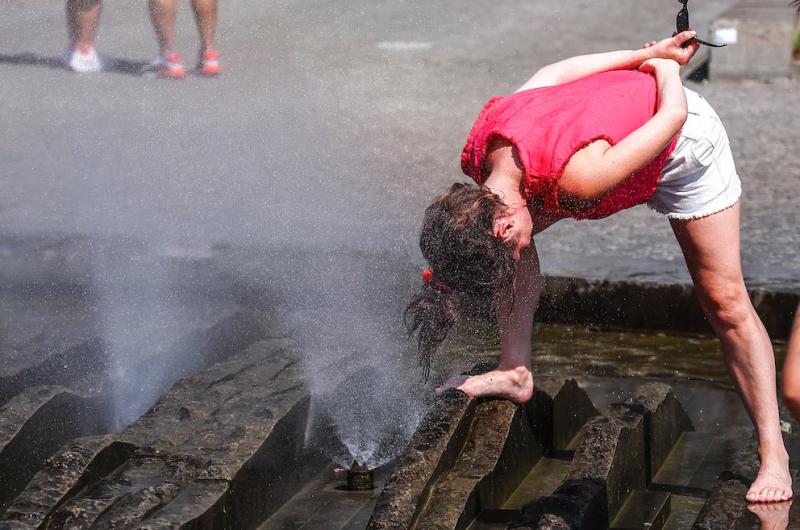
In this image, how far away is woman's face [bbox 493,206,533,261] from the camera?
9.54 ft

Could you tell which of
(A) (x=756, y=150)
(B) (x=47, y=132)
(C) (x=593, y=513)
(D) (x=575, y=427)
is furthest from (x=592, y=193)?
(A) (x=756, y=150)

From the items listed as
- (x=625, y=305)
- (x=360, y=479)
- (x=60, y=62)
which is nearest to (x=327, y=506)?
(x=360, y=479)

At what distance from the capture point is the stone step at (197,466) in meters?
2.96

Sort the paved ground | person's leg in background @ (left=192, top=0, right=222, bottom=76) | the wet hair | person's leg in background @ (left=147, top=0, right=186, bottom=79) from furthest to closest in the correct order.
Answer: person's leg in background @ (left=192, top=0, right=222, bottom=76), person's leg in background @ (left=147, top=0, right=186, bottom=79), the paved ground, the wet hair

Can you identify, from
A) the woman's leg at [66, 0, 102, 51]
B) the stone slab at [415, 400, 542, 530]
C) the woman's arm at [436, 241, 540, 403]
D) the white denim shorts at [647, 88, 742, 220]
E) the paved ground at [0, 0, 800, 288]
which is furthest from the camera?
the woman's leg at [66, 0, 102, 51]

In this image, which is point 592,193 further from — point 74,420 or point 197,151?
point 197,151

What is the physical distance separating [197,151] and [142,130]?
0.35 meters

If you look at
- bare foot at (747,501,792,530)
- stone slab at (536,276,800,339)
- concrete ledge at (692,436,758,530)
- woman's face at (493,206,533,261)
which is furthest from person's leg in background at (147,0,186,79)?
bare foot at (747,501,792,530)

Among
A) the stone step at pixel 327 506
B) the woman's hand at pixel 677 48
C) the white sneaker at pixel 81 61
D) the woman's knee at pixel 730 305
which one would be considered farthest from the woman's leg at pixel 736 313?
the white sneaker at pixel 81 61

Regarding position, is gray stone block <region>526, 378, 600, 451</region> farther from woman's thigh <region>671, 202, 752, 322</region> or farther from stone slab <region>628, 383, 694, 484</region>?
woman's thigh <region>671, 202, 752, 322</region>

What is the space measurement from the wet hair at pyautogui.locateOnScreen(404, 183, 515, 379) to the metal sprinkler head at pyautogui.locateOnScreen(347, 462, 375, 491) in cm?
55

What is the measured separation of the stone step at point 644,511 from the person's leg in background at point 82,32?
11.3 feet

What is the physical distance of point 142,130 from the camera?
6.27 meters

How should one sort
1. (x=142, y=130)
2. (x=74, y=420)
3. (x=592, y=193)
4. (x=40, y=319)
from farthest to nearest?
(x=142, y=130) < (x=40, y=319) < (x=74, y=420) < (x=592, y=193)
